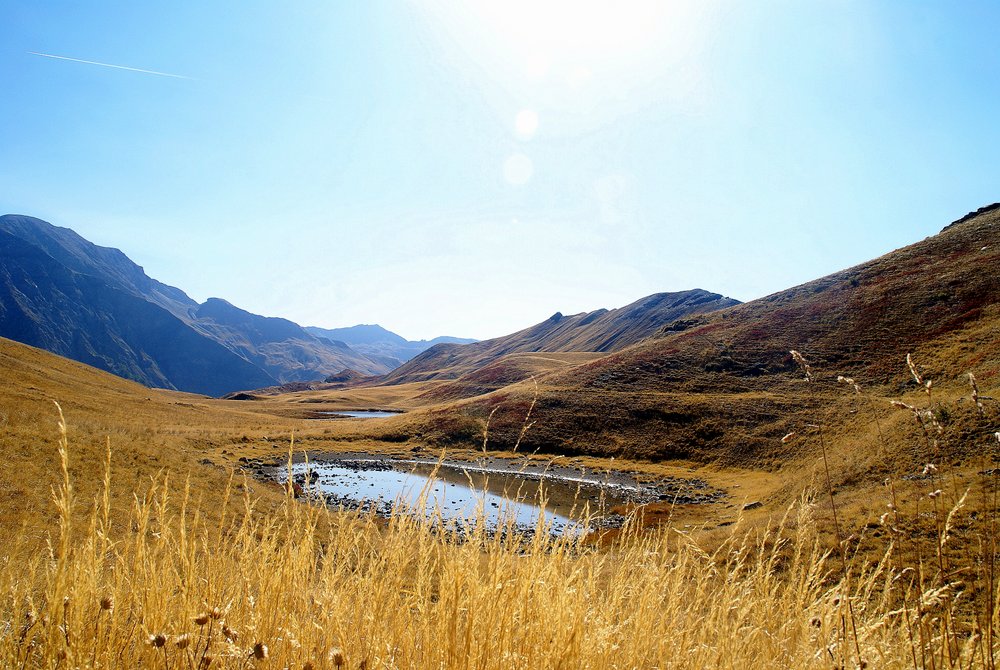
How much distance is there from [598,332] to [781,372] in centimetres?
12374

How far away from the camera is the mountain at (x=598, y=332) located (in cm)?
15375

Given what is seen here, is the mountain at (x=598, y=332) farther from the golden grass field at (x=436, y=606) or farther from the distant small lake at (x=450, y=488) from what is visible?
the golden grass field at (x=436, y=606)

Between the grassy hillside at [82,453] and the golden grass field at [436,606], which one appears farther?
the grassy hillside at [82,453]

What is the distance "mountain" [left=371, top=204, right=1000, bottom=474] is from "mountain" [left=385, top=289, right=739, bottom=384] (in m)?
90.9

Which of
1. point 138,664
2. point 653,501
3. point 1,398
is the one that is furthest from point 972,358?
point 1,398

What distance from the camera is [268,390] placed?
170000 millimetres

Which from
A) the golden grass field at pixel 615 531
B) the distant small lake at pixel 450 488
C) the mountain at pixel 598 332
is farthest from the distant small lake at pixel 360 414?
the mountain at pixel 598 332

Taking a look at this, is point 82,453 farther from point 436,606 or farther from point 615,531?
point 615,531

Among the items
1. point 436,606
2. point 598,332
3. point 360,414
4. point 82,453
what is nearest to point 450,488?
point 82,453

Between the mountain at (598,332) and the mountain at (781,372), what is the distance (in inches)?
3578

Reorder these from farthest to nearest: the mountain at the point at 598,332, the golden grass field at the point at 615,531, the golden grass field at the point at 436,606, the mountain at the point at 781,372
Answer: the mountain at the point at 598,332, the mountain at the point at 781,372, the golden grass field at the point at 615,531, the golden grass field at the point at 436,606

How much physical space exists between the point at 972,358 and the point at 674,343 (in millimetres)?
25434

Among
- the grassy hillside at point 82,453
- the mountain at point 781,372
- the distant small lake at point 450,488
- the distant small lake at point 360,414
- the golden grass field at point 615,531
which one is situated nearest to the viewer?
the golden grass field at point 615,531

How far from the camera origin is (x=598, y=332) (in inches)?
6506
